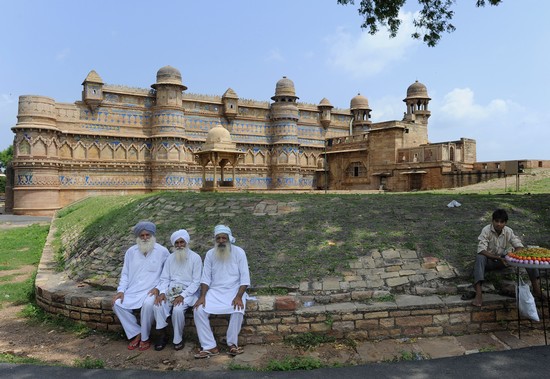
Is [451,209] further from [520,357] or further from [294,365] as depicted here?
[294,365]

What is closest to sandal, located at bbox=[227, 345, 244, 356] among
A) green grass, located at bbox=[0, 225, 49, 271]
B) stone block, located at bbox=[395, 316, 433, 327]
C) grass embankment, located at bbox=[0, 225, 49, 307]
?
stone block, located at bbox=[395, 316, 433, 327]

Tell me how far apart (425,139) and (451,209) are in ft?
70.5

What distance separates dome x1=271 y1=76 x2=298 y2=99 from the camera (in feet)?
108

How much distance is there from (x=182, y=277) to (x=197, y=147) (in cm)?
2515

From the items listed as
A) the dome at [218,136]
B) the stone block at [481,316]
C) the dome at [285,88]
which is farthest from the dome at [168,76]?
the stone block at [481,316]

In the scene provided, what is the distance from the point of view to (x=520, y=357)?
4.56 meters

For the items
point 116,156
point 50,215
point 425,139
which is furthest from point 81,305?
point 425,139

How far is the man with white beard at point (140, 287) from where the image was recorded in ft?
17.0

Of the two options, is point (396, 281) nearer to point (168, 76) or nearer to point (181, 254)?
point (181, 254)

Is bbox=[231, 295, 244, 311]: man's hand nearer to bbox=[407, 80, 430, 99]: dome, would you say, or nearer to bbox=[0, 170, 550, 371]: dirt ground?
bbox=[0, 170, 550, 371]: dirt ground

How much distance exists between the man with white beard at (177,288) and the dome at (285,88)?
2862 cm

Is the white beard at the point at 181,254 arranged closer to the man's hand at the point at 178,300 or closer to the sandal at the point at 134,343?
the man's hand at the point at 178,300

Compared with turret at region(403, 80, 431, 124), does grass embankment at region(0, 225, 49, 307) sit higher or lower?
lower

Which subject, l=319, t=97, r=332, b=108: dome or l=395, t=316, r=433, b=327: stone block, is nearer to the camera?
l=395, t=316, r=433, b=327: stone block
